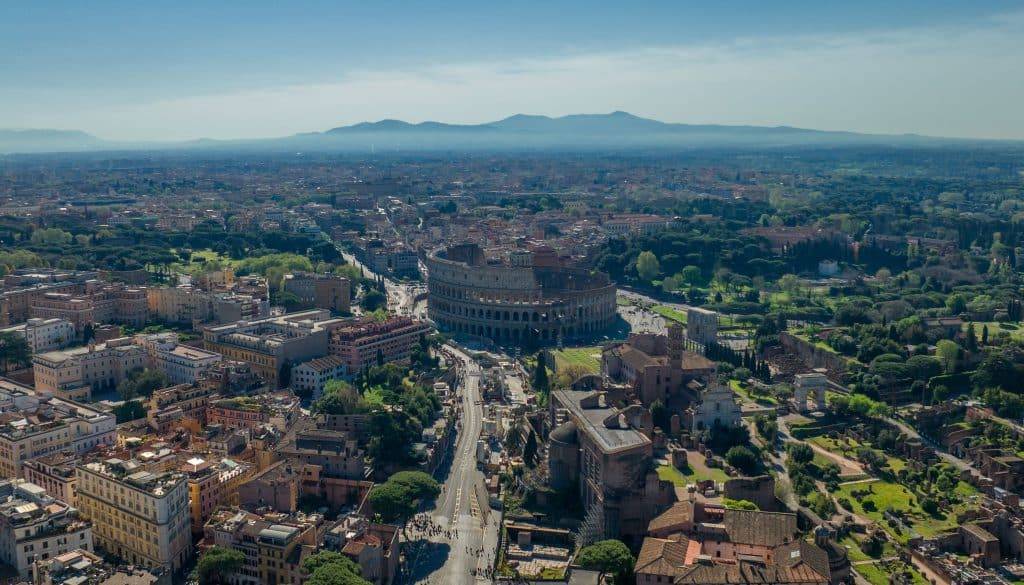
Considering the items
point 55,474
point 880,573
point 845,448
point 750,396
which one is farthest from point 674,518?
point 55,474

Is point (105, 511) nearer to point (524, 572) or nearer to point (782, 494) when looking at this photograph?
point (524, 572)

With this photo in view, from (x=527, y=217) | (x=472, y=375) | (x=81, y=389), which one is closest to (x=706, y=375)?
(x=472, y=375)

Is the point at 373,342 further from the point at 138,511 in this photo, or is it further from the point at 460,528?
the point at 138,511

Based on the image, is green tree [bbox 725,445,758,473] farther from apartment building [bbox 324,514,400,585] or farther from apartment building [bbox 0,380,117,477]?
apartment building [bbox 0,380,117,477]

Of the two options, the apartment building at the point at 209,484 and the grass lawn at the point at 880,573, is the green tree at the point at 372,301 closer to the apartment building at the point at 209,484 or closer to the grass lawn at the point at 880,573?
the apartment building at the point at 209,484

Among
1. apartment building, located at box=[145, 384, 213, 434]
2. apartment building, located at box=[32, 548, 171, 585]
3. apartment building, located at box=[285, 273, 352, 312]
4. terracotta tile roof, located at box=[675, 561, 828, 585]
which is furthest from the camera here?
apartment building, located at box=[285, 273, 352, 312]

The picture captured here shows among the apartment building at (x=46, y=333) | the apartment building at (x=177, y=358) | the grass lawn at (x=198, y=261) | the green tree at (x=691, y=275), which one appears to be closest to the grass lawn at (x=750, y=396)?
the apartment building at (x=177, y=358)

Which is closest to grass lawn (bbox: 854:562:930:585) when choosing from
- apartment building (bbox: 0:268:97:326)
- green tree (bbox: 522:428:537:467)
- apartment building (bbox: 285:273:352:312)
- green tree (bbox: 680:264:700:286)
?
green tree (bbox: 522:428:537:467)
